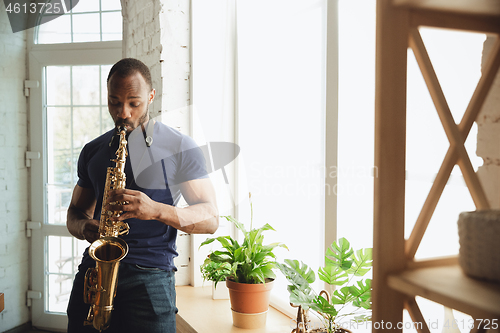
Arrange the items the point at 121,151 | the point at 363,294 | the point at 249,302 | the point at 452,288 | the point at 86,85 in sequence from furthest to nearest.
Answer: the point at 86,85 < the point at 249,302 < the point at 121,151 < the point at 363,294 < the point at 452,288

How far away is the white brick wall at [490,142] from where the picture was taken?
933 mm

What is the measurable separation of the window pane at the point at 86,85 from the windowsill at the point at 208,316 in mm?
2120

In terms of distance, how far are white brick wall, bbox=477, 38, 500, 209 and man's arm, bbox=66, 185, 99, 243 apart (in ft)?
4.98

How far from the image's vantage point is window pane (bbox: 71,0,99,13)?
363 centimetres

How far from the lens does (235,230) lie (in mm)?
2721

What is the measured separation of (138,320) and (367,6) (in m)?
1.60

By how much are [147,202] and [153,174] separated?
174 millimetres

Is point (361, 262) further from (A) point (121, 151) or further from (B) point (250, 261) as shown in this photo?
(A) point (121, 151)

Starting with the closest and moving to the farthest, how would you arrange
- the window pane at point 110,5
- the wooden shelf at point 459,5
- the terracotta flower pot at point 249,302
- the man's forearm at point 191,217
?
the wooden shelf at point 459,5 < the man's forearm at point 191,217 < the terracotta flower pot at point 249,302 < the window pane at point 110,5

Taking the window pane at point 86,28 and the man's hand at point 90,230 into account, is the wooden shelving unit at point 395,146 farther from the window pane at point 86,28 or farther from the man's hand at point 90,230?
the window pane at point 86,28

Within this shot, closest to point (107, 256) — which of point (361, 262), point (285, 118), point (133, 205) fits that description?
point (133, 205)

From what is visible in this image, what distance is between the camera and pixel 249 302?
1975mm

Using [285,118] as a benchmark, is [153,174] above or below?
below

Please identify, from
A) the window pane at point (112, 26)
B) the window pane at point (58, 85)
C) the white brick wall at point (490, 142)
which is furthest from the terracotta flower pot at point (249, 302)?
the window pane at point (58, 85)
